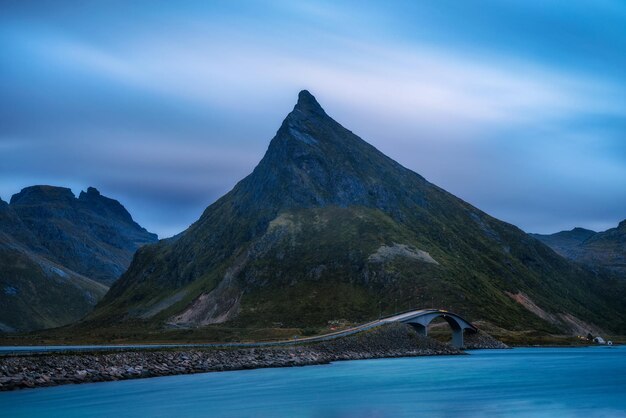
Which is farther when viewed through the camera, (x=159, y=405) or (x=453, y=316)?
(x=453, y=316)

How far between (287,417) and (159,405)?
14.5m

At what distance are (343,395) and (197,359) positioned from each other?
35.1 metres

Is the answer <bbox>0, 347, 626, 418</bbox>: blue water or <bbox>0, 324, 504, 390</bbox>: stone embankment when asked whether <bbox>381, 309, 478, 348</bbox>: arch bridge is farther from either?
<bbox>0, 347, 626, 418</bbox>: blue water

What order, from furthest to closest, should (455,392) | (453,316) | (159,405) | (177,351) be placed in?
(453,316) < (177,351) < (455,392) < (159,405)

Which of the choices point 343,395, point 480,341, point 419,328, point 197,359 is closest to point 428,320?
point 419,328

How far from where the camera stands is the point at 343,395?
79.6 m

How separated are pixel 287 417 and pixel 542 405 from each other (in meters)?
26.3

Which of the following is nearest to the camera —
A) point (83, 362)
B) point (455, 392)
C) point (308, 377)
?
point (455, 392)

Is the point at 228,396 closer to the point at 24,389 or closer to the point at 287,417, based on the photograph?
the point at 287,417

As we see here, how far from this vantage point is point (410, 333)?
525 feet

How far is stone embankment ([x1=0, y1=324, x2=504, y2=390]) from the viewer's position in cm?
8456

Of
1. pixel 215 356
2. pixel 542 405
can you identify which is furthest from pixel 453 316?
pixel 542 405

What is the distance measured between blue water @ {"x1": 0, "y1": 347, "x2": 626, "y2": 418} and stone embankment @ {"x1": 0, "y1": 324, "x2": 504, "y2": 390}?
9.13ft

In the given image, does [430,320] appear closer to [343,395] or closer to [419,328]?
[419,328]
